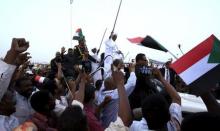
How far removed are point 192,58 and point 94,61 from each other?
543cm

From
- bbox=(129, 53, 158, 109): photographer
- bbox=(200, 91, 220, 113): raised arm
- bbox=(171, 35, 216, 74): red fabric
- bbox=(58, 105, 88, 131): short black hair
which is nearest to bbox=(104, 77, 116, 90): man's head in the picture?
bbox=(129, 53, 158, 109): photographer

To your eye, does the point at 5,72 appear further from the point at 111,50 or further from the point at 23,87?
the point at 111,50

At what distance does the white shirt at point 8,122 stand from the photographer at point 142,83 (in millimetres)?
2284

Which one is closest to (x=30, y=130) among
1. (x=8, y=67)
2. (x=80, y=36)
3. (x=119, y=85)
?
(x=8, y=67)

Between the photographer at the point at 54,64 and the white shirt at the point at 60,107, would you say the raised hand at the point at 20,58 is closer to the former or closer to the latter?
the white shirt at the point at 60,107

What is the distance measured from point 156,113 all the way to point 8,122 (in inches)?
62.9

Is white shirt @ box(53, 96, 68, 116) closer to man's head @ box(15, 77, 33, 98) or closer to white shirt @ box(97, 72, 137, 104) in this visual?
man's head @ box(15, 77, 33, 98)

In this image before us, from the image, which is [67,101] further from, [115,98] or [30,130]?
[30,130]

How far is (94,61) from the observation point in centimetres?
893

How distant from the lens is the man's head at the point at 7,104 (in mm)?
3941

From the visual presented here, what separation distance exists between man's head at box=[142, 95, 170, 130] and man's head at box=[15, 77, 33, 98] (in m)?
1.94

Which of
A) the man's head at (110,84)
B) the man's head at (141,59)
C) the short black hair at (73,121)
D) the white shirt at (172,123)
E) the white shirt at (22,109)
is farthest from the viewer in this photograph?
the man's head at (141,59)

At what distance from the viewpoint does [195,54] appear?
11.9 feet

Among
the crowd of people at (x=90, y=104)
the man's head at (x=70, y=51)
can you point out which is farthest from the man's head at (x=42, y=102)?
the man's head at (x=70, y=51)
